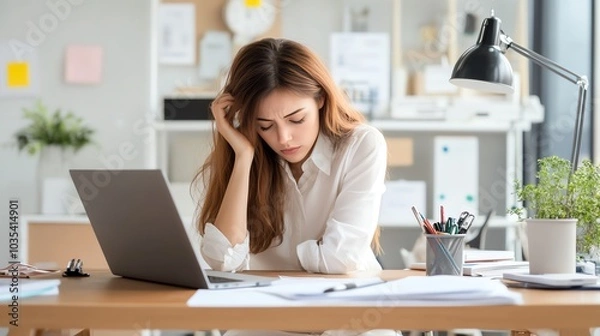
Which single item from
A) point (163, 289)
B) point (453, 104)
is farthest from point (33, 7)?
point (163, 289)

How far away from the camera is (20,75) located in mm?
4375

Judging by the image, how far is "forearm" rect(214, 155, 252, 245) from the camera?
1.88 metres

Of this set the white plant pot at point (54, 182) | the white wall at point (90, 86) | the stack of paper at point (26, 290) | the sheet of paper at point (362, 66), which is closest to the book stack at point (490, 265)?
the stack of paper at point (26, 290)

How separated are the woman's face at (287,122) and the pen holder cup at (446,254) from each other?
1.67ft

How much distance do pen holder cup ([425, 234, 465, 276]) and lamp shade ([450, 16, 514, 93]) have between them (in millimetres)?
378

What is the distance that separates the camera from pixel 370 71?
14.0 ft

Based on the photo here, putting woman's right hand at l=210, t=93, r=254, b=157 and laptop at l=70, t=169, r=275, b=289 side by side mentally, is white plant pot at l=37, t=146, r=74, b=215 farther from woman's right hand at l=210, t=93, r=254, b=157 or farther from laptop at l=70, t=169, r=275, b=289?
laptop at l=70, t=169, r=275, b=289

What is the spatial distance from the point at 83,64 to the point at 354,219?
2.82 metres

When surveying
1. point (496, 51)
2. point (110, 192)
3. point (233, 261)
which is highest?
point (496, 51)

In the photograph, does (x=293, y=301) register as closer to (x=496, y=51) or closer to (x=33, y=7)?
(x=496, y=51)

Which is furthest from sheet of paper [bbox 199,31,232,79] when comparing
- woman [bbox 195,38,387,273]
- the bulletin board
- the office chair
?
woman [bbox 195,38,387,273]

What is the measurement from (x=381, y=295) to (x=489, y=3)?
11.1 ft

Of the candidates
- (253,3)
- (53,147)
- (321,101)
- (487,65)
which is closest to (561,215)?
(487,65)

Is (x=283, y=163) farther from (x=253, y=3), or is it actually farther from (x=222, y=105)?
(x=253, y=3)
